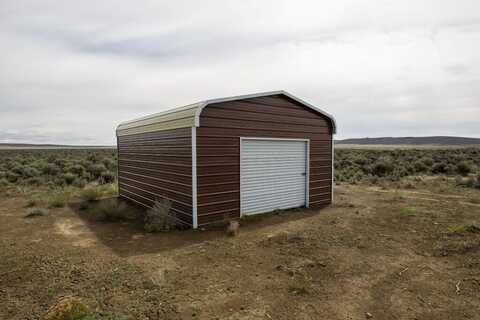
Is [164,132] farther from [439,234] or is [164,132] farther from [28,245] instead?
[439,234]

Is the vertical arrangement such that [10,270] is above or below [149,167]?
below

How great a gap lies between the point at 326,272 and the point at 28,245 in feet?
18.3

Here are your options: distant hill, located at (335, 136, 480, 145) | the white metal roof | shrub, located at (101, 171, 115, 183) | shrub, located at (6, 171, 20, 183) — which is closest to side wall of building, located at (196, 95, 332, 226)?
the white metal roof

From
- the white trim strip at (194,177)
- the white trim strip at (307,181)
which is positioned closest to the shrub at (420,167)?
the white trim strip at (307,181)

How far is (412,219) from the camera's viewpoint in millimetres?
7449

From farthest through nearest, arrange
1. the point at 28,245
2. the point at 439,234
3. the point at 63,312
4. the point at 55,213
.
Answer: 1. the point at 55,213
2. the point at 439,234
3. the point at 28,245
4. the point at 63,312

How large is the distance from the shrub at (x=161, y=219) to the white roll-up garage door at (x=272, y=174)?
72.1 inches

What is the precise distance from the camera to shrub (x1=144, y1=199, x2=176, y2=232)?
667 cm

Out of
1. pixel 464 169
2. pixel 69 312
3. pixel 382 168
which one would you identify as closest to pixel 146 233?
pixel 69 312

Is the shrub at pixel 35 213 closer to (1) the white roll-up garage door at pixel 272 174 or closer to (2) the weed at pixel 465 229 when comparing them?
(1) the white roll-up garage door at pixel 272 174

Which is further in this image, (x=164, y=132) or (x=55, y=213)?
(x=55, y=213)

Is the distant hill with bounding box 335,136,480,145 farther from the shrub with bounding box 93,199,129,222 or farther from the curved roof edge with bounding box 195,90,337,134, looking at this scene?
the shrub with bounding box 93,199,129,222

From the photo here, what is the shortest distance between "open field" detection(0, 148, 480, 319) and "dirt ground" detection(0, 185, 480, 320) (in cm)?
2

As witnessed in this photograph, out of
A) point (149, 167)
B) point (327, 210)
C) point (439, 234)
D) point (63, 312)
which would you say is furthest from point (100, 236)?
point (439, 234)
